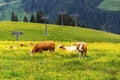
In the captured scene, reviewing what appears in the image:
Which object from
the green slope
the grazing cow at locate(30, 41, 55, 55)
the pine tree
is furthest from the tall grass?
the pine tree

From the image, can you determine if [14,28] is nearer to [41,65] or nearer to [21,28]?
[21,28]

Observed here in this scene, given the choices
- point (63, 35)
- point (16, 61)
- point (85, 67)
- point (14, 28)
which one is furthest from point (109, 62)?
point (14, 28)

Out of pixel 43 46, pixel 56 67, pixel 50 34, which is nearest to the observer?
pixel 56 67

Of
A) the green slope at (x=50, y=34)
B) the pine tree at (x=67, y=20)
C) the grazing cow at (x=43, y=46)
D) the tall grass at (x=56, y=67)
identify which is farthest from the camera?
the pine tree at (x=67, y=20)

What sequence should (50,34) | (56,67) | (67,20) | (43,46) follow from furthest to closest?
(67,20)
(50,34)
(43,46)
(56,67)

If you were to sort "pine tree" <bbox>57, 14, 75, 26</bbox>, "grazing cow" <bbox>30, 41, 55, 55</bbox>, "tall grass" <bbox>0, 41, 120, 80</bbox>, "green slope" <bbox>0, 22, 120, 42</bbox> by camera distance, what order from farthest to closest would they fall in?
"pine tree" <bbox>57, 14, 75, 26</bbox>, "green slope" <bbox>0, 22, 120, 42</bbox>, "grazing cow" <bbox>30, 41, 55, 55</bbox>, "tall grass" <bbox>0, 41, 120, 80</bbox>

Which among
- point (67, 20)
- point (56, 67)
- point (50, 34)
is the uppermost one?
point (56, 67)

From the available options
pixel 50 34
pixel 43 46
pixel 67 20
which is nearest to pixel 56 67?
pixel 43 46

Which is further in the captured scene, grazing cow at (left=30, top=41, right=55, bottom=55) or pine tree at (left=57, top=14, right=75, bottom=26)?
pine tree at (left=57, top=14, right=75, bottom=26)

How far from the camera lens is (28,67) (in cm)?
2086

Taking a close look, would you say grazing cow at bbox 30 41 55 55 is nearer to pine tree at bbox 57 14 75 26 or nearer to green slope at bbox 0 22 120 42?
green slope at bbox 0 22 120 42

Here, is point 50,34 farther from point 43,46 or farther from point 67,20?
point 43,46

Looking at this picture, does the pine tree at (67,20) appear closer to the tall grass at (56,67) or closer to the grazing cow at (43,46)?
the grazing cow at (43,46)

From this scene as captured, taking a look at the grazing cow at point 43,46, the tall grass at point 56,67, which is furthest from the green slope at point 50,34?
the tall grass at point 56,67
